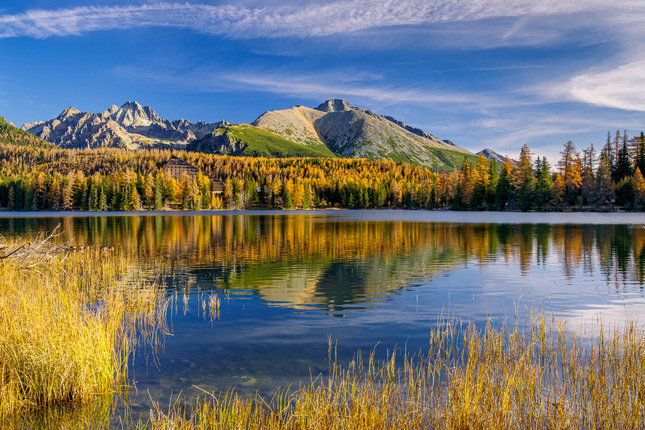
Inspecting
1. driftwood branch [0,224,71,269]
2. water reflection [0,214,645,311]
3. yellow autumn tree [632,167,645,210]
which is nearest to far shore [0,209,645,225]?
yellow autumn tree [632,167,645,210]

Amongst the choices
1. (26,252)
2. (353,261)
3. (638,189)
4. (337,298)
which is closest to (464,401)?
(337,298)

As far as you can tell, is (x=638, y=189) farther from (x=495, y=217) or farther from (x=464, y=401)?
(x=464, y=401)

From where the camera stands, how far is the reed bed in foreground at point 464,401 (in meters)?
7.37

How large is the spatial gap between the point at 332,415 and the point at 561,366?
7.26m

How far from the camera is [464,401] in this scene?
25.5 ft

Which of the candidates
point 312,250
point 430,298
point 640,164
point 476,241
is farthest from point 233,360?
point 640,164

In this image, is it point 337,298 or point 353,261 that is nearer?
point 337,298

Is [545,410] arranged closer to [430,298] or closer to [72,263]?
[430,298]

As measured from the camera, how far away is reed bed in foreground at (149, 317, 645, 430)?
24.2 feet

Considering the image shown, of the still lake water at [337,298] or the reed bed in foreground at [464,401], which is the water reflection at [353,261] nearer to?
the still lake water at [337,298]

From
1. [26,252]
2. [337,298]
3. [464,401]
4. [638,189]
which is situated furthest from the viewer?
[638,189]

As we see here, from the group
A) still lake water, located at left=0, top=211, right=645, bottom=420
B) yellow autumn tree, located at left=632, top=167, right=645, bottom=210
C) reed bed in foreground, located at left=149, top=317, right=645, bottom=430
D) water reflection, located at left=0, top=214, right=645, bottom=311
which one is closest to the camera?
reed bed in foreground, located at left=149, top=317, right=645, bottom=430

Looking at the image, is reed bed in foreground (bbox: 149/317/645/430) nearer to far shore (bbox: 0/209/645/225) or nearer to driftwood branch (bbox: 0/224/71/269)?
driftwood branch (bbox: 0/224/71/269)

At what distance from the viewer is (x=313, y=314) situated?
16922 millimetres
